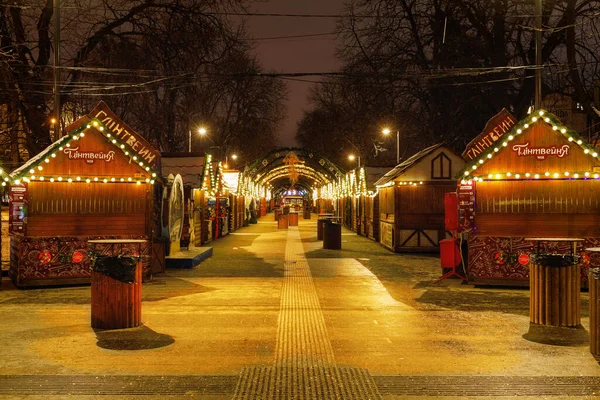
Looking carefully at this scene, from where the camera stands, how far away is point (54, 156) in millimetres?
13078

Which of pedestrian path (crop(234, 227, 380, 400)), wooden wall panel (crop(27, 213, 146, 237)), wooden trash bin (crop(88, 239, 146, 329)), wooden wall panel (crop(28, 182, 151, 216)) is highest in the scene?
wooden wall panel (crop(28, 182, 151, 216))

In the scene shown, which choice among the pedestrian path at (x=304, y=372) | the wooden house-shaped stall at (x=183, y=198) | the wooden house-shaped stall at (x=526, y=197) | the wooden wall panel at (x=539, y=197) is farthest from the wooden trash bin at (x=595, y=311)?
the wooden house-shaped stall at (x=183, y=198)

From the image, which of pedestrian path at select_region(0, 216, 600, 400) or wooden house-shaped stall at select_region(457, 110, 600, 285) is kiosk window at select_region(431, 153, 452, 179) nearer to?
wooden house-shaped stall at select_region(457, 110, 600, 285)

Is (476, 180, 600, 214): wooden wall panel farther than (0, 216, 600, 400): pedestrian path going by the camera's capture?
Yes

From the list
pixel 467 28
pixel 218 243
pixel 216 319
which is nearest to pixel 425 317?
pixel 216 319

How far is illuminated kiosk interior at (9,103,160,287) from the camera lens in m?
12.8

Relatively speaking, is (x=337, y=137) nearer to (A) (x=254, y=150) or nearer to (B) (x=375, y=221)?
(A) (x=254, y=150)

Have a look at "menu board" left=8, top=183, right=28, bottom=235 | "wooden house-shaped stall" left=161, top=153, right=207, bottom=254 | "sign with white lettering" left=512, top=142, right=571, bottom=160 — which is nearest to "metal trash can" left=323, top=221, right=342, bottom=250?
"wooden house-shaped stall" left=161, top=153, right=207, bottom=254

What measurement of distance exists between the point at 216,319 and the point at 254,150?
4577 cm

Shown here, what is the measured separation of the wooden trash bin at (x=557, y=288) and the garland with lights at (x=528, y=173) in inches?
185

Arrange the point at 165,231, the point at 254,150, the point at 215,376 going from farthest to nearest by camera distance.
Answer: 1. the point at 254,150
2. the point at 165,231
3. the point at 215,376

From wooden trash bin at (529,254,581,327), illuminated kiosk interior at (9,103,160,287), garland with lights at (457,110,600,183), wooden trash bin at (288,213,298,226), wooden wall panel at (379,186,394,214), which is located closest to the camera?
wooden trash bin at (529,254,581,327)

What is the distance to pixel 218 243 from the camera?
25.8 m

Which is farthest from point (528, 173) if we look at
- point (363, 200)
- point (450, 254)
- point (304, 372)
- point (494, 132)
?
point (363, 200)
